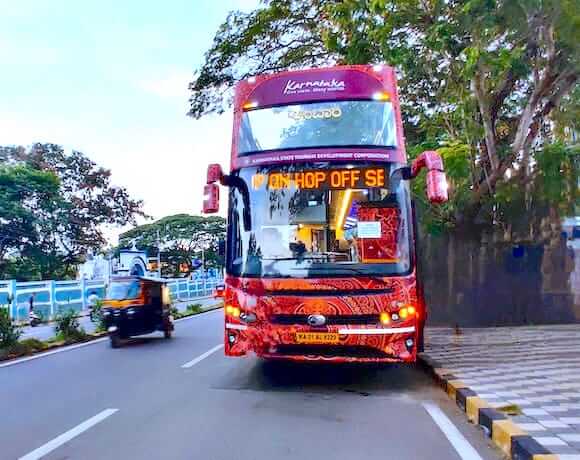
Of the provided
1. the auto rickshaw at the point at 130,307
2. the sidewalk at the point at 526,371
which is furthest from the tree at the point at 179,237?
the sidewalk at the point at 526,371

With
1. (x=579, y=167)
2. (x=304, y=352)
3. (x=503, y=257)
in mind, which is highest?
(x=579, y=167)

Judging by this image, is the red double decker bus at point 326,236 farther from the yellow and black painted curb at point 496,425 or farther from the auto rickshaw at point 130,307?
the auto rickshaw at point 130,307

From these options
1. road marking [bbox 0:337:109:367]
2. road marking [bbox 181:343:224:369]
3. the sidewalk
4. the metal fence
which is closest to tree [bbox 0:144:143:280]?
the metal fence

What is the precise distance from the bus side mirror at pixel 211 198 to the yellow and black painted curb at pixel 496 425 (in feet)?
12.0

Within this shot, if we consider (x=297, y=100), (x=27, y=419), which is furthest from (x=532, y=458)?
(x=297, y=100)

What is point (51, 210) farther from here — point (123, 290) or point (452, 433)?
point (452, 433)

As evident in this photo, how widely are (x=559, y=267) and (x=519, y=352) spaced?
16.6 ft

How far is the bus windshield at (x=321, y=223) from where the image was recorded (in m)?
7.38

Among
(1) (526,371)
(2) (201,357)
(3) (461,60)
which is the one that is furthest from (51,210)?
(1) (526,371)

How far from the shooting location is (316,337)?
7316mm

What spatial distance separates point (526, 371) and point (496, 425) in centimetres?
295

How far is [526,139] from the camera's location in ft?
40.8

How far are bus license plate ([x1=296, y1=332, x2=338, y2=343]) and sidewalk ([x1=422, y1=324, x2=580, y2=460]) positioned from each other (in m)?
1.56

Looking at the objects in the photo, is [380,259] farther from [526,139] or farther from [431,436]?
[526,139]
